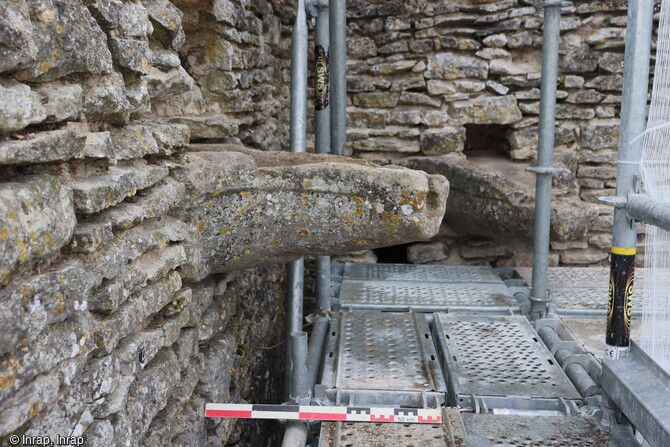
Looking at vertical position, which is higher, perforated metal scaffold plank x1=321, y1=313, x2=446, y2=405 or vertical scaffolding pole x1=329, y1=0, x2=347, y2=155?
vertical scaffolding pole x1=329, y1=0, x2=347, y2=155

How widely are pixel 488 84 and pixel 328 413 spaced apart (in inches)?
134

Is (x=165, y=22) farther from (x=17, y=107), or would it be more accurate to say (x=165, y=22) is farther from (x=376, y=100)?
(x=376, y=100)

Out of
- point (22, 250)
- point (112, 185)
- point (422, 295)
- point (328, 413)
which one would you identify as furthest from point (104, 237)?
point (422, 295)

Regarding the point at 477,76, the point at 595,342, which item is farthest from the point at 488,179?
the point at 595,342

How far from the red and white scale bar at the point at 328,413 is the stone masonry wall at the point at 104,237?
0.11 meters

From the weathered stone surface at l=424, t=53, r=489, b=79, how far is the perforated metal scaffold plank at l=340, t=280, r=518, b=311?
1.72m

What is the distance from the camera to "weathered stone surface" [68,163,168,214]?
1.70 m

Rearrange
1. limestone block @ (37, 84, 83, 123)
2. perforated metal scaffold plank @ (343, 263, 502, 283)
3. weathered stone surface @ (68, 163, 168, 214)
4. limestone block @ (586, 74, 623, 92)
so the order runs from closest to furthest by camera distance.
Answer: limestone block @ (37, 84, 83, 123) < weathered stone surface @ (68, 163, 168, 214) < perforated metal scaffold plank @ (343, 263, 502, 283) < limestone block @ (586, 74, 623, 92)

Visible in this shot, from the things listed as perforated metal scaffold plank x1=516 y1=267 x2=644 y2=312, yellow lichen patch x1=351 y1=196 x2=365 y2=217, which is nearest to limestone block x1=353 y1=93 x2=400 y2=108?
perforated metal scaffold plank x1=516 y1=267 x2=644 y2=312

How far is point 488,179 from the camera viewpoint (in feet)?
16.0

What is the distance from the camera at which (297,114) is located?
3354 mm

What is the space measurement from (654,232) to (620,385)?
0.57 meters

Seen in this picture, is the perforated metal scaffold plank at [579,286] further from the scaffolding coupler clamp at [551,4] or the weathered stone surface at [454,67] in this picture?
the scaffolding coupler clamp at [551,4]

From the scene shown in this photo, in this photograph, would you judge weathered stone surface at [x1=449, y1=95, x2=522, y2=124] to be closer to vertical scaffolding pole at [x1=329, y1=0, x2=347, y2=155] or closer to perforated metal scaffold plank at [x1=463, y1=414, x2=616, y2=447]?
vertical scaffolding pole at [x1=329, y1=0, x2=347, y2=155]
